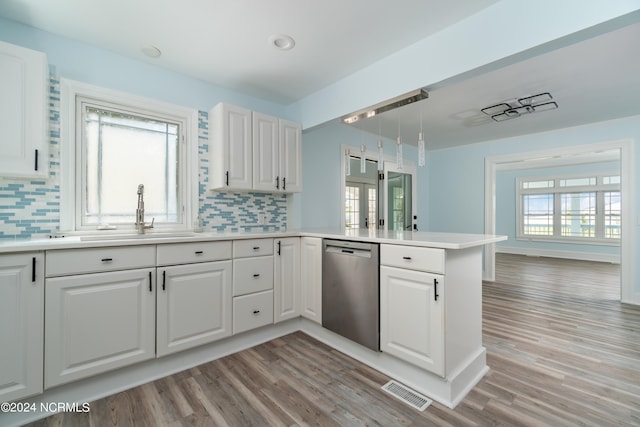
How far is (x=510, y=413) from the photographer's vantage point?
156 cm

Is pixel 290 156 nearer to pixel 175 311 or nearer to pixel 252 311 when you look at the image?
pixel 252 311

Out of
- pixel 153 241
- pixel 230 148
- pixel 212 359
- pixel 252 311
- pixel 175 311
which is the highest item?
pixel 230 148

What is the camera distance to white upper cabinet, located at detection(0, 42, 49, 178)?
5.45 ft

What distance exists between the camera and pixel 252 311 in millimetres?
2363

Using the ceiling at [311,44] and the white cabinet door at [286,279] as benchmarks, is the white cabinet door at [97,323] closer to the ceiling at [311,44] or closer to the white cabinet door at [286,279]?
the white cabinet door at [286,279]

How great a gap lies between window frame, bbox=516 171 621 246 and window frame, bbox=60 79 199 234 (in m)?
8.78

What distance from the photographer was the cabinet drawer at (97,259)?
1.57m

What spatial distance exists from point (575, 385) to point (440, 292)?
119 centimetres

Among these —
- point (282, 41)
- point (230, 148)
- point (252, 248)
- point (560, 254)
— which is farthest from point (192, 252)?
point (560, 254)

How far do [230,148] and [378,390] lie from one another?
227 centimetres

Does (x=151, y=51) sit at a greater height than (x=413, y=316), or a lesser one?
greater

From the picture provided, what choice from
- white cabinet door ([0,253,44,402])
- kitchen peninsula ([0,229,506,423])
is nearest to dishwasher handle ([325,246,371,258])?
kitchen peninsula ([0,229,506,423])

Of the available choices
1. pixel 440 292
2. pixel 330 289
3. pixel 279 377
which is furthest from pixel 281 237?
pixel 440 292

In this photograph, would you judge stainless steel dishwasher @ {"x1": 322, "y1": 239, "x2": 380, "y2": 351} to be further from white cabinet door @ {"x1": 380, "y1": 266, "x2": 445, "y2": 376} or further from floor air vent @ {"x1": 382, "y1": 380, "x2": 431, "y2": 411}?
floor air vent @ {"x1": 382, "y1": 380, "x2": 431, "y2": 411}
